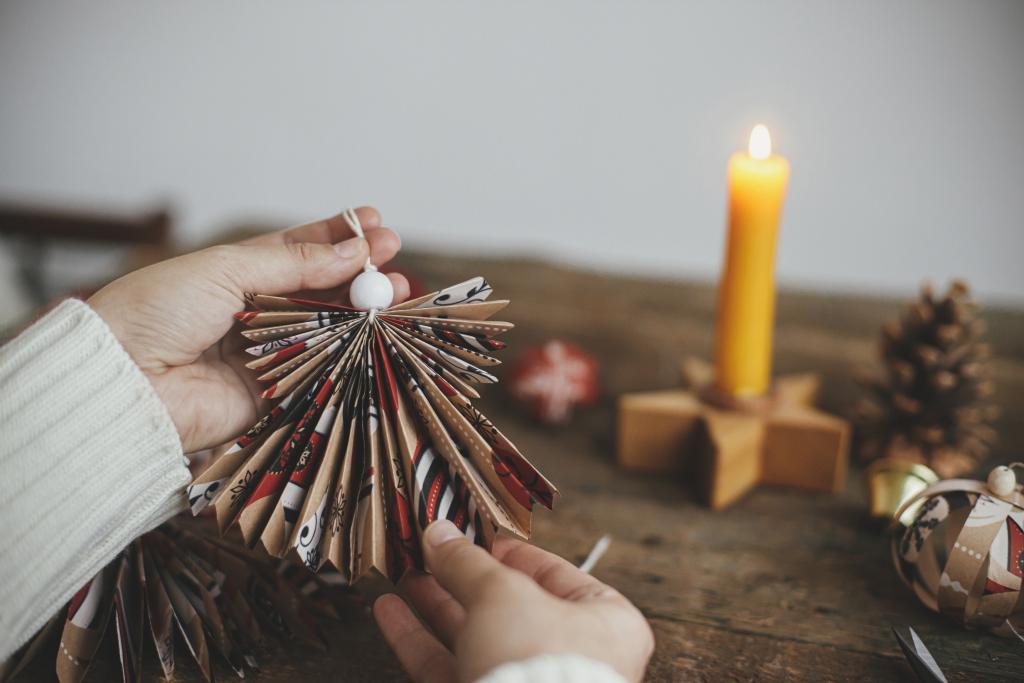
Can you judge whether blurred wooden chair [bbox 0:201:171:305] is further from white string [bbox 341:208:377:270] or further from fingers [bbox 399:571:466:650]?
fingers [bbox 399:571:466:650]

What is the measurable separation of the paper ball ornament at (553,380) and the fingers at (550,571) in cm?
34

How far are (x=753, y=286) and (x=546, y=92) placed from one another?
2.07ft

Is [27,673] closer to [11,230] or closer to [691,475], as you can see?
[691,475]

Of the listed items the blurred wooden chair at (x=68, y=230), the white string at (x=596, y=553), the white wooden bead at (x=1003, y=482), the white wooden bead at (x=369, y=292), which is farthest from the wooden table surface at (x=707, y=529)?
the blurred wooden chair at (x=68, y=230)

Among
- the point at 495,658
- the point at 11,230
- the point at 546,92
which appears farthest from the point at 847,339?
the point at 11,230

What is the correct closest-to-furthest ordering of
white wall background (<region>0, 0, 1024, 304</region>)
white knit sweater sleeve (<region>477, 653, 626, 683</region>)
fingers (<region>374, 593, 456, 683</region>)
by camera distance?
white knit sweater sleeve (<region>477, 653, 626, 683</region>) < fingers (<region>374, 593, 456, 683</region>) < white wall background (<region>0, 0, 1024, 304</region>)

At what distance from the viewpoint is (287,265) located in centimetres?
57

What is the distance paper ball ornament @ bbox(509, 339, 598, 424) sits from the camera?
0.90 m

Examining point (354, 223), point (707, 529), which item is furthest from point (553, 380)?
point (354, 223)

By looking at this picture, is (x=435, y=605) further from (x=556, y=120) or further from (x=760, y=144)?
(x=556, y=120)

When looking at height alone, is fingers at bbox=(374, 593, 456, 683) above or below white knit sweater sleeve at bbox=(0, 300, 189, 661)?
below

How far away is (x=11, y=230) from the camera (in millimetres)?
1487

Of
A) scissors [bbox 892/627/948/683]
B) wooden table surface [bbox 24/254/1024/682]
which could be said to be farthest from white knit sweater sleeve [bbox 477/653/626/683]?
scissors [bbox 892/627/948/683]

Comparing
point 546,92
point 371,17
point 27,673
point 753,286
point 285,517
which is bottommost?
point 27,673
